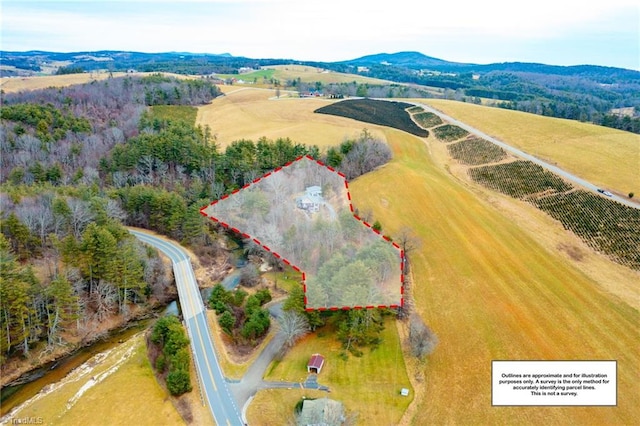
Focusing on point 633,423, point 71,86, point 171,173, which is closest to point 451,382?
point 633,423

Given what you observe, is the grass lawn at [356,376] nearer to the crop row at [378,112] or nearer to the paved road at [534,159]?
the paved road at [534,159]

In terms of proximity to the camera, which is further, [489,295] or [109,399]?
[489,295]

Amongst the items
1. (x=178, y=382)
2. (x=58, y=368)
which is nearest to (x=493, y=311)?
(x=178, y=382)

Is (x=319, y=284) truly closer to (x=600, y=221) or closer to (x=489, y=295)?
(x=489, y=295)

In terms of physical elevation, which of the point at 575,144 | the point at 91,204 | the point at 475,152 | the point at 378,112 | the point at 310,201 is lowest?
the point at 91,204

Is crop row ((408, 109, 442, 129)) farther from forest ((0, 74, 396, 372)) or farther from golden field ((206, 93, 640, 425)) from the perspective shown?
golden field ((206, 93, 640, 425))
